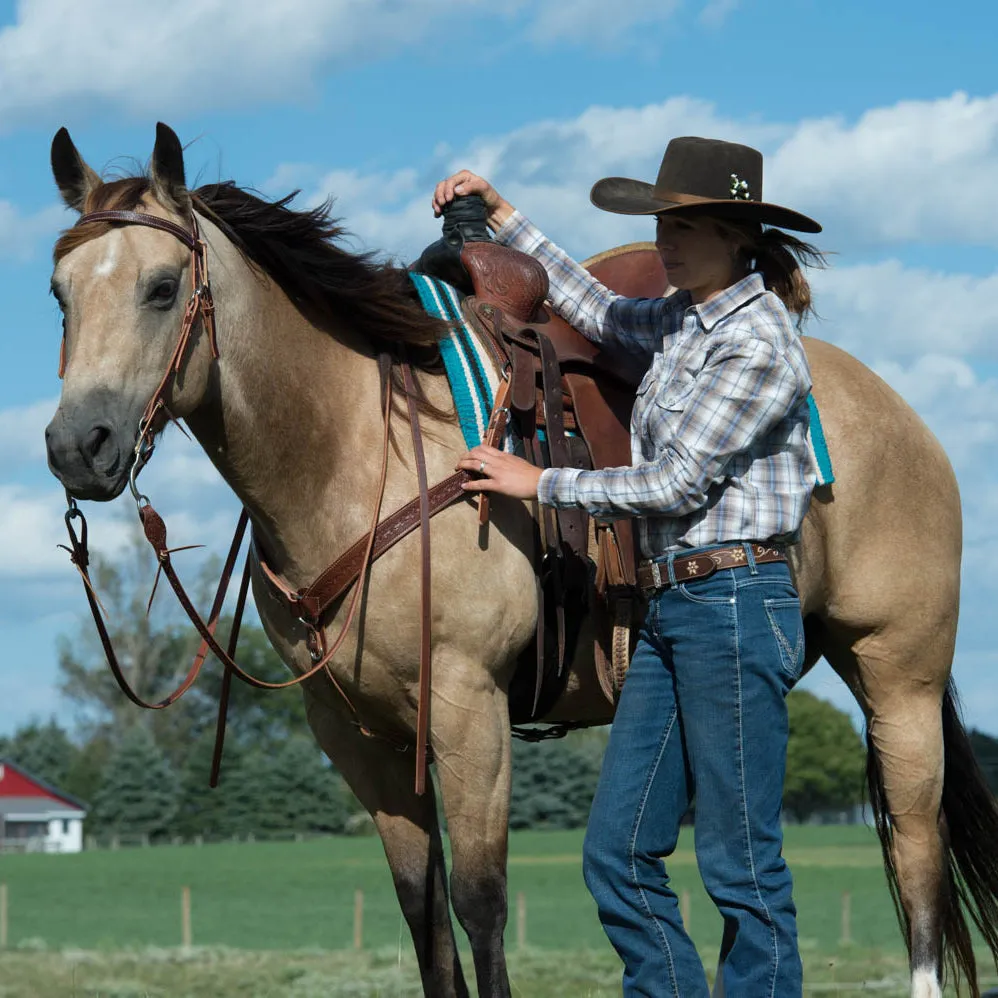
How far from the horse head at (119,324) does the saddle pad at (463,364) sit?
789 mm

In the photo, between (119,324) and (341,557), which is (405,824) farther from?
(119,324)

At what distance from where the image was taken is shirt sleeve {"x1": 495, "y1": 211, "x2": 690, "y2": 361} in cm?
444

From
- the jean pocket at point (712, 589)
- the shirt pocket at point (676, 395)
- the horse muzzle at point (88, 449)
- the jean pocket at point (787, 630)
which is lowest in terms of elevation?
the jean pocket at point (787, 630)

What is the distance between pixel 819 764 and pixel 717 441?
8598cm

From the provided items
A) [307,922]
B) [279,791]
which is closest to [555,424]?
[307,922]

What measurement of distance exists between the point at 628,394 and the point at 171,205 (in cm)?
165

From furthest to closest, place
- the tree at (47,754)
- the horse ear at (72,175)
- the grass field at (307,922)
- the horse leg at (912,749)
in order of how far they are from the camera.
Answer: the tree at (47,754) → the grass field at (307,922) → the horse leg at (912,749) → the horse ear at (72,175)

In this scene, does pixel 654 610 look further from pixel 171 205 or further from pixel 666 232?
pixel 171 205

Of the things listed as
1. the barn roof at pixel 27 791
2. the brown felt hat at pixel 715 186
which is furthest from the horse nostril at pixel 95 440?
the barn roof at pixel 27 791

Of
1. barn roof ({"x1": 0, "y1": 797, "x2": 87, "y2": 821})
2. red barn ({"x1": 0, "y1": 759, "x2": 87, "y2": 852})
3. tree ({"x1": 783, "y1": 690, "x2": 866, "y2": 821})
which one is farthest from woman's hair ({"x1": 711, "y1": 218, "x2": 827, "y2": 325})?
tree ({"x1": 783, "y1": 690, "x2": 866, "y2": 821})

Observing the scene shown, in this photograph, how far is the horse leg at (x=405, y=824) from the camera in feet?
15.1

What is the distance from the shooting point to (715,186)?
389 cm

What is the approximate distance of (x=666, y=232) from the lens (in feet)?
12.7

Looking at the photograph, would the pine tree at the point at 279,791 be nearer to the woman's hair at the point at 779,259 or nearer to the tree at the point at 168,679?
the tree at the point at 168,679
